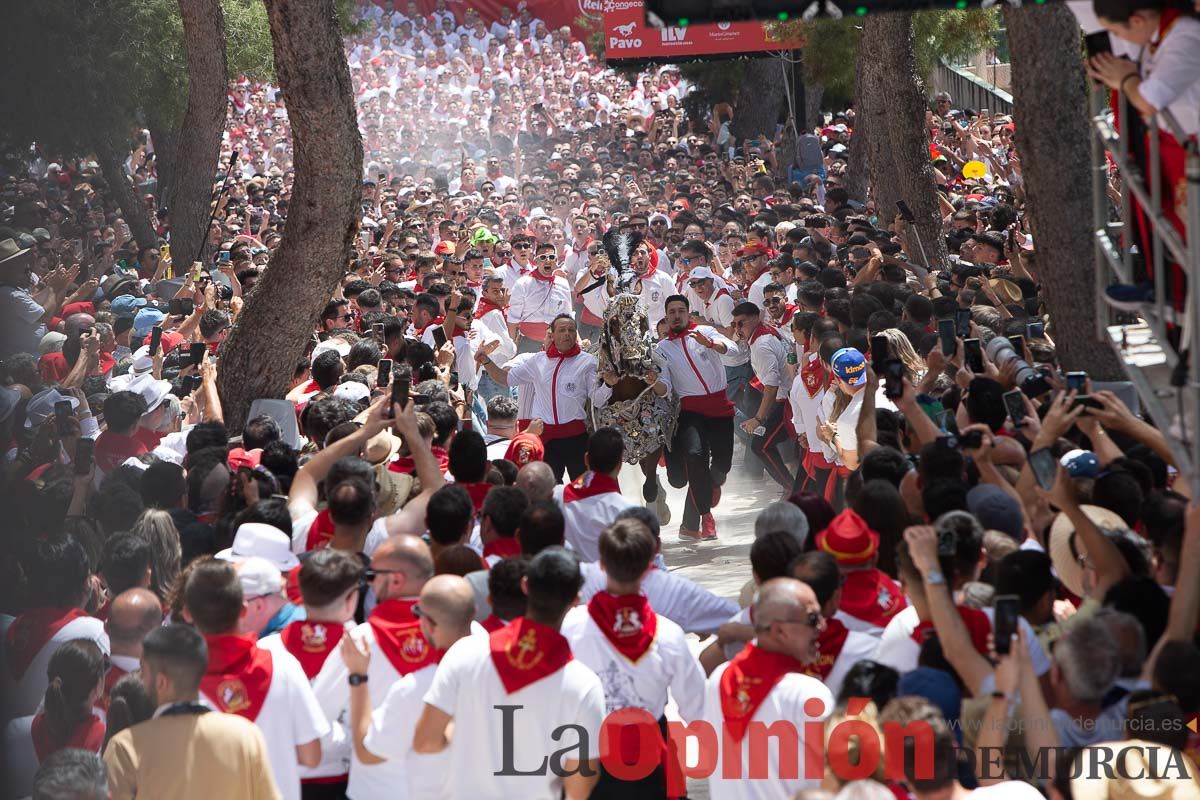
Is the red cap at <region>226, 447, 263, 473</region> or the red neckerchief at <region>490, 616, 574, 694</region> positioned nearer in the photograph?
the red neckerchief at <region>490, 616, 574, 694</region>

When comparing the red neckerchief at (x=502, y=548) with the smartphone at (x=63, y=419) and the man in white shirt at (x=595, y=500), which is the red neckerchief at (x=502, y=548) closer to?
the man in white shirt at (x=595, y=500)

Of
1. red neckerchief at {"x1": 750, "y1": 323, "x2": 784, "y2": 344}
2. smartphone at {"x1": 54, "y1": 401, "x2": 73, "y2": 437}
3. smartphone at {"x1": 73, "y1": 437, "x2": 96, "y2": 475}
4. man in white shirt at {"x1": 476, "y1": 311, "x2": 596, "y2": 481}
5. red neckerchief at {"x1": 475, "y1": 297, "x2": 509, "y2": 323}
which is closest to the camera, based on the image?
smartphone at {"x1": 73, "y1": 437, "x2": 96, "y2": 475}

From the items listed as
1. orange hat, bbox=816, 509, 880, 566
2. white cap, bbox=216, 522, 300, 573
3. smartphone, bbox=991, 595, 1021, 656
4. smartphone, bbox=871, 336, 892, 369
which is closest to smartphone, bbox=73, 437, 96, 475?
white cap, bbox=216, 522, 300, 573

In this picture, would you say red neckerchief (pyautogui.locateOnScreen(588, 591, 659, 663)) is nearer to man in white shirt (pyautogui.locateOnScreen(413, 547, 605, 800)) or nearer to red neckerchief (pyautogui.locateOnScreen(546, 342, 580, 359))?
man in white shirt (pyautogui.locateOnScreen(413, 547, 605, 800))

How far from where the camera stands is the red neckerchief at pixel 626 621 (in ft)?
18.0

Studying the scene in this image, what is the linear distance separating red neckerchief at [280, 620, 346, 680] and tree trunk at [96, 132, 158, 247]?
1583 centimetres

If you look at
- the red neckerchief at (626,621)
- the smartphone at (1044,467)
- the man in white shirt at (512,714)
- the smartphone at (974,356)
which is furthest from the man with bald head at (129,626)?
the smartphone at (974,356)

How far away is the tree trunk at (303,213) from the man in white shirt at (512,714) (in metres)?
5.48

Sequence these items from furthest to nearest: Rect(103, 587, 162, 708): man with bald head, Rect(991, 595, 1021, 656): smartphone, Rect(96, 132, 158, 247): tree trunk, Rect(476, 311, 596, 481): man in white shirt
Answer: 1. Rect(96, 132, 158, 247): tree trunk
2. Rect(476, 311, 596, 481): man in white shirt
3. Rect(103, 587, 162, 708): man with bald head
4. Rect(991, 595, 1021, 656): smartphone

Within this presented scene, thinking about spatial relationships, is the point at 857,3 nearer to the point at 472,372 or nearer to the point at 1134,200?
the point at 1134,200

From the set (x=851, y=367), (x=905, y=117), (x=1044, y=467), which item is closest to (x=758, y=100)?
(x=905, y=117)

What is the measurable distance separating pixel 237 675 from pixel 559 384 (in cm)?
614

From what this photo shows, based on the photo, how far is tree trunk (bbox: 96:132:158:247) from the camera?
66.3 ft

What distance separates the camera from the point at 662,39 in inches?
1172
